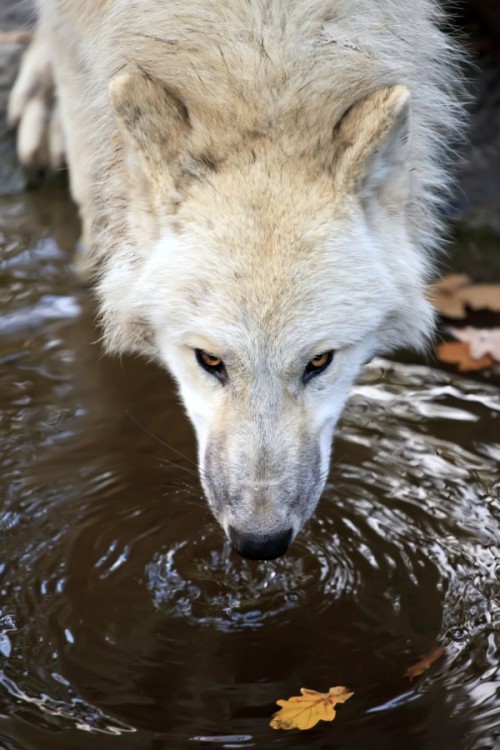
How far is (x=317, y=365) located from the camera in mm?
3555

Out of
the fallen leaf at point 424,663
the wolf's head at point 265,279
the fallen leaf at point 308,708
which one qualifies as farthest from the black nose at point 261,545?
the fallen leaf at point 424,663

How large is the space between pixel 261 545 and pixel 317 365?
65 centimetres

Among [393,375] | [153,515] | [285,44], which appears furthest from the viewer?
[393,375]

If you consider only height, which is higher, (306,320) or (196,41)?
(196,41)

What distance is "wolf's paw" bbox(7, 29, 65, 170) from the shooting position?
22.9ft

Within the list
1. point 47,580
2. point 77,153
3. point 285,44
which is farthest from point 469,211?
point 47,580

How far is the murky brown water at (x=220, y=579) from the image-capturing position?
11.1 feet

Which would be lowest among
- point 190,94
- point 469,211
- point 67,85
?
point 469,211

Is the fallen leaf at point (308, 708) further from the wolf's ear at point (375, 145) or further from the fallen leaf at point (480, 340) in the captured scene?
the fallen leaf at point (480, 340)

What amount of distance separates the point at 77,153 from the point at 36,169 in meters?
1.48

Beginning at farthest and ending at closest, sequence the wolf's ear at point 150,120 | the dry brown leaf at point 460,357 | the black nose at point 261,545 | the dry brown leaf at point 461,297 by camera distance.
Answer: the dry brown leaf at point 461,297 → the dry brown leaf at point 460,357 → the wolf's ear at point 150,120 → the black nose at point 261,545

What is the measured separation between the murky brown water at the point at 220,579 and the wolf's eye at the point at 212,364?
2.91ft

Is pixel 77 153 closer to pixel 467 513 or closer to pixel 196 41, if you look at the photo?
pixel 196 41

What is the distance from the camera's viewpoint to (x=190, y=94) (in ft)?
12.4
